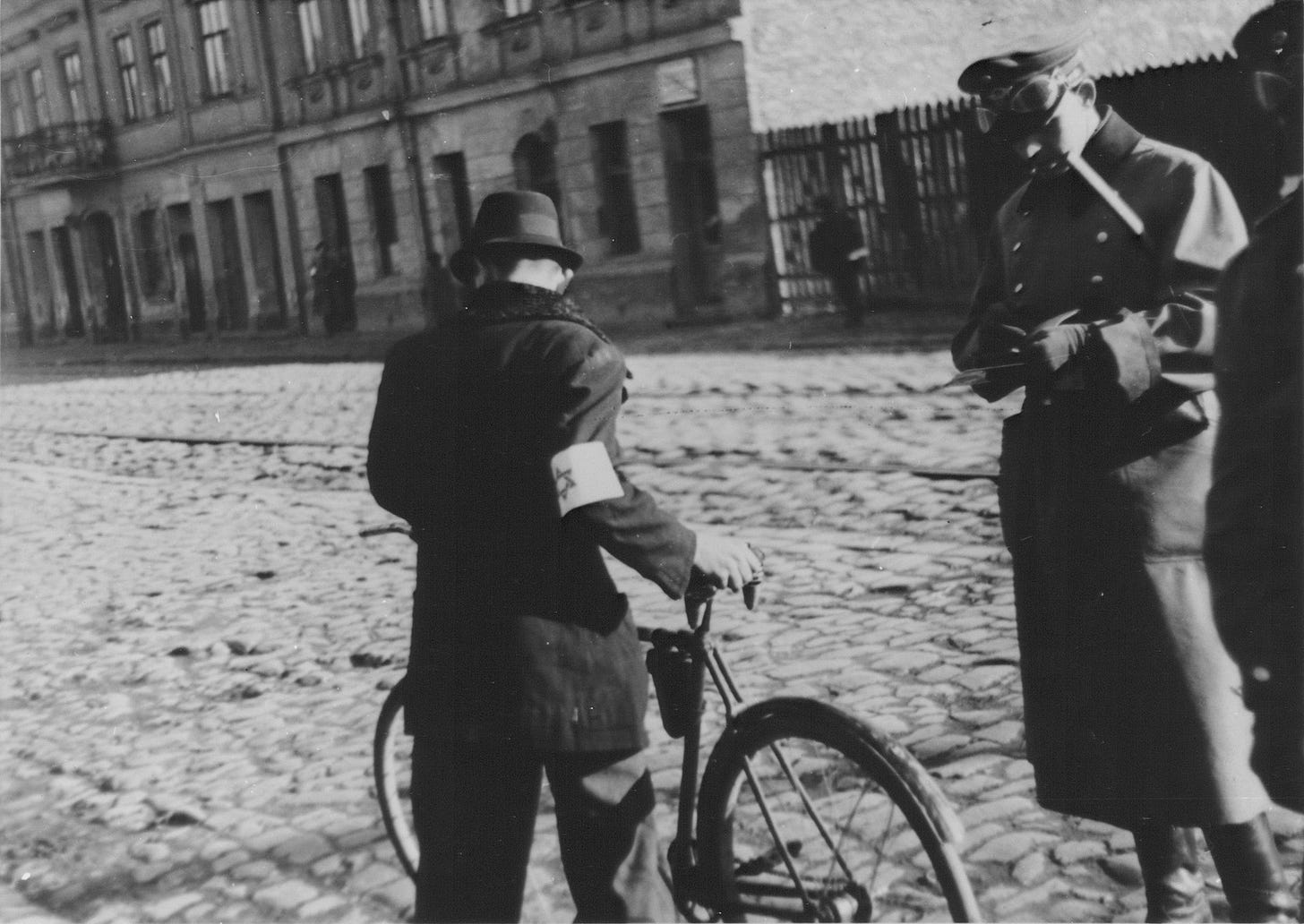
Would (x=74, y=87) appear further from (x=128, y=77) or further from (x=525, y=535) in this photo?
(x=525, y=535)

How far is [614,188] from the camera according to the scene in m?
22.7

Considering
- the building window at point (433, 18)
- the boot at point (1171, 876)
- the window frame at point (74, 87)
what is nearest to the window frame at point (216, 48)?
the window frame at point (74, 87)

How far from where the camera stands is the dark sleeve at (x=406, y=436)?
297 cm

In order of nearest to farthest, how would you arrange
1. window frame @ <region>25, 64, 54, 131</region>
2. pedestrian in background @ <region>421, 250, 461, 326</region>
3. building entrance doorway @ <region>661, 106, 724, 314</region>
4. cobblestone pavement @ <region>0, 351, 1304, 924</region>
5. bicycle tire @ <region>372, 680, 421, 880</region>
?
bicycle tire @ <region>372, 680, 421, 880</region>
cobblestone pavement @ <region>0, 351, 1304, 924</region>
building entrance doorway @ <region>661, 106, 724, 314</region>
pedestrian in background @ <region>421, 250, 461, 326</region>
window frame @ <region>25, 64, 54, 131</region>

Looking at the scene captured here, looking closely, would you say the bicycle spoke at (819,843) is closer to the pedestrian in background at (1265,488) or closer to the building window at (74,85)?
the pedestrian in background at (1265,488)

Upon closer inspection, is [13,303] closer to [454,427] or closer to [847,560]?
[847,560]

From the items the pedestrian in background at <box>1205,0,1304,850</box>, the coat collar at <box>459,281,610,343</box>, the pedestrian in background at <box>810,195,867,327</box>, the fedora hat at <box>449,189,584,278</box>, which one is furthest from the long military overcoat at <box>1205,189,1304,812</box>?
the pedestrian in background at <box>810,195,867,327</box>

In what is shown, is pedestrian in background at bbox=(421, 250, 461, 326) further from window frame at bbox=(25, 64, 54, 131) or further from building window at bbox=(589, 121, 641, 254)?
window frame at bbox=(25, 64, 54, 131)

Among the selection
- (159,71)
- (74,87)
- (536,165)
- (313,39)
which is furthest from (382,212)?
(74,87)

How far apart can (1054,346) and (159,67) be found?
3283 cm

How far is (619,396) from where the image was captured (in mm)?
2850

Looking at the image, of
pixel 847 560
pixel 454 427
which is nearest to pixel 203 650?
pixel 847 560

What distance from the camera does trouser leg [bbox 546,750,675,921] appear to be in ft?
9.52

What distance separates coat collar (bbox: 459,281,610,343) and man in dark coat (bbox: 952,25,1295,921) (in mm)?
886
